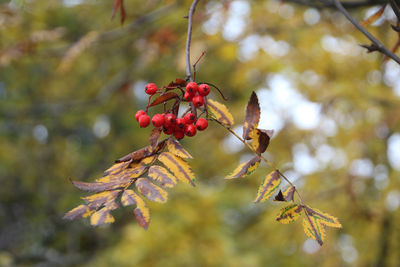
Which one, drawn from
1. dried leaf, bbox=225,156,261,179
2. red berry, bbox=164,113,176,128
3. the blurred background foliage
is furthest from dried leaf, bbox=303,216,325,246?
the blurred background foliage

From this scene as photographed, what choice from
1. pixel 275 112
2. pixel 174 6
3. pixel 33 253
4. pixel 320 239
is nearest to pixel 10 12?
pixel 174 6

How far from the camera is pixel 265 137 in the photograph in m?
0.89

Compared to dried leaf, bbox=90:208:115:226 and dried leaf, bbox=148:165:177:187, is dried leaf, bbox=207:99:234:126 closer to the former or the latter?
dried leaf, bbox=148:165:177:187

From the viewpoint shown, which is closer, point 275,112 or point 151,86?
point 151,86

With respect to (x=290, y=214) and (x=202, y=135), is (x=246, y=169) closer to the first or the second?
(x=290, y=214)

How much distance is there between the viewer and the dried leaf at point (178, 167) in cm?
80

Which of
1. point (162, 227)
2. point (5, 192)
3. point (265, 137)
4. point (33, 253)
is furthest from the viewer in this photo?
point (5, 192)

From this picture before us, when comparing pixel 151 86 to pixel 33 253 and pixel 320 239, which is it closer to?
pixel 320 239

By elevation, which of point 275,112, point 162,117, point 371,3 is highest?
point 162,117

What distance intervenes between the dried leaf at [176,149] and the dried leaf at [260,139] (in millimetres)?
185

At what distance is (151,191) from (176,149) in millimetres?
117

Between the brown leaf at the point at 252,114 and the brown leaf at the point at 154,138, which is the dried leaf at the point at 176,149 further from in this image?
the brown leaf at the point at 252,114

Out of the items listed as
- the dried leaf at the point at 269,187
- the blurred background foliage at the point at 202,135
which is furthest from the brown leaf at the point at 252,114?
the blurred background foliage at the point at 202,135

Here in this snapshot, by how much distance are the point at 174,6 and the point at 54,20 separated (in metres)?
3.14
